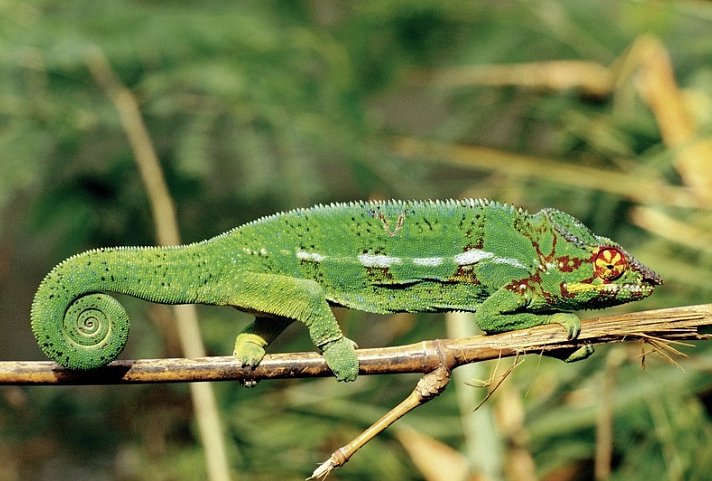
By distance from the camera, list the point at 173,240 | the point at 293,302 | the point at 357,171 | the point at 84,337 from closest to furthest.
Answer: the point at 84,337
the point at 293,302
the point at 173,240
the point at 357,171

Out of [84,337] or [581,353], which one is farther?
[581,353]

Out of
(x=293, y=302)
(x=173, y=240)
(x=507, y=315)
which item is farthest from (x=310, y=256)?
(x=173, y=240)

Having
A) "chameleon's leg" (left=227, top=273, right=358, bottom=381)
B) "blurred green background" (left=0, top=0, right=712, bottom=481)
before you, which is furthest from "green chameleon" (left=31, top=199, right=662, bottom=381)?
"blurred green background" (left=0, top=0, right=712, bottom=481)

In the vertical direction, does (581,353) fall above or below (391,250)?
below

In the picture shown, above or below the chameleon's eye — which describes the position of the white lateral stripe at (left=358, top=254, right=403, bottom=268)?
above

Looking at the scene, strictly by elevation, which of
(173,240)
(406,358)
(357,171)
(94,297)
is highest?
(357,171)

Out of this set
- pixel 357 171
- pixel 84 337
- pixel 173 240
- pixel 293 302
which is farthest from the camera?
pixel 357 171

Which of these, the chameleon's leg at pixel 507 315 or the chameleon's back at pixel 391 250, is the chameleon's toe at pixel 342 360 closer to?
the chameleon's back at pixel 391 250

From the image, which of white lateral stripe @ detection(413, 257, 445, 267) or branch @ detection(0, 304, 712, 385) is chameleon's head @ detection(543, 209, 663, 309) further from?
white lateral stripe @ detection(413, 257, 445, 267)

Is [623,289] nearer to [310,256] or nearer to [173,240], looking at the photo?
[310,256]
